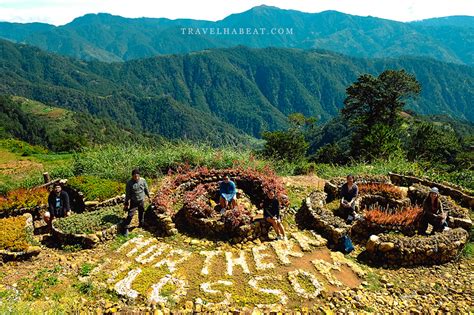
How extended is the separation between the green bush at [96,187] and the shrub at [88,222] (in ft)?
5.70

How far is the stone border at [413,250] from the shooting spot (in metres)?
9.52

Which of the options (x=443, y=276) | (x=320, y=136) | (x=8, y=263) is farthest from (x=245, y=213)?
(x=320, y=136)

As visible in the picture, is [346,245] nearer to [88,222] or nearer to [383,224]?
[383,224]

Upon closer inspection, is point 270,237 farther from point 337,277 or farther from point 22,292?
point 22,292

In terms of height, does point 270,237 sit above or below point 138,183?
below

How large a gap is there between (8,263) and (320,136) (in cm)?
13491

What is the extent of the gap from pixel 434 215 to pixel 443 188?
5.25 meters

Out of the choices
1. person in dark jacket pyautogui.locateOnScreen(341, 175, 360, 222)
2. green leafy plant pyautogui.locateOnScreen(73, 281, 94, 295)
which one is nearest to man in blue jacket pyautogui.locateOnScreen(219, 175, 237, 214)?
person in dark jacket pyautogui.locateOnScreen(341, 175, 360, 222)

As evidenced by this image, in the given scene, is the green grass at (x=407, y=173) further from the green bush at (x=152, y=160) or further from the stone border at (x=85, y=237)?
the stone border at (x=85, y=237)

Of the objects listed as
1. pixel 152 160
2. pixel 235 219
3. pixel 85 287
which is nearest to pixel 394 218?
pixel 235 219

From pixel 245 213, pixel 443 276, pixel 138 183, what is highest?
pixel 138 183

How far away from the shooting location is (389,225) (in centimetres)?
1108

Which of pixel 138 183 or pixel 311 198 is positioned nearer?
pixel 138 183

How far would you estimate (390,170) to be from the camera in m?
18.6
